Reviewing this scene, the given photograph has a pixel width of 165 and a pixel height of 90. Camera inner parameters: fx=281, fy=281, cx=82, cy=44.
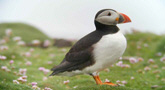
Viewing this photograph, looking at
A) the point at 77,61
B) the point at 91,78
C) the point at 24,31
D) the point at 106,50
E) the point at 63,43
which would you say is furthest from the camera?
the point at 24,31

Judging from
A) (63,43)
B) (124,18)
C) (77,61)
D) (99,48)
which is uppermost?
(63,43)

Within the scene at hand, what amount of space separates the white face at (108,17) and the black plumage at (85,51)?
10 cm

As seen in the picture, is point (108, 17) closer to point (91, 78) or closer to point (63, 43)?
point (91, 78)

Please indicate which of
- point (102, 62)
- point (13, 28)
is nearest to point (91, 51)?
point (102, 62)

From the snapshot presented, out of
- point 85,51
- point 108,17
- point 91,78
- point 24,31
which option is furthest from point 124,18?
point 24,31

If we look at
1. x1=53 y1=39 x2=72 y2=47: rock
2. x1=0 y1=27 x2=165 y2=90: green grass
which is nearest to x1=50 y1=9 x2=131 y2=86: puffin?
x1=0 y1=27 x2=165 y2=90: green grass

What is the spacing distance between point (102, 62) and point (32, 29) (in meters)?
15.4

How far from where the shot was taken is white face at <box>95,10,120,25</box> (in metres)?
6.54

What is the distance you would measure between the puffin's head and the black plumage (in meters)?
0.10

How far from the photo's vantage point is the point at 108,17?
6.54 meters

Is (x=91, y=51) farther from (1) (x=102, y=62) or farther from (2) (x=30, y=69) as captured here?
(2) (x=30, y=69)

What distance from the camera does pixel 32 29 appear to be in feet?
69.1

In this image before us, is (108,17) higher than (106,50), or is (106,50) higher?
(108,17)

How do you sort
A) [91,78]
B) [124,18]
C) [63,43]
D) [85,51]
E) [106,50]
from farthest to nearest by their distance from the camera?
[63,43] < [91,78] < [124,18] < [85,51] < [106,50]
